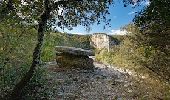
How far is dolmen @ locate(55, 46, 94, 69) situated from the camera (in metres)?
24.7

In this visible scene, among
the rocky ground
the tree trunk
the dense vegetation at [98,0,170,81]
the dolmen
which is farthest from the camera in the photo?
the dolmen

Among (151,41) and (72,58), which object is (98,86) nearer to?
(72,58)

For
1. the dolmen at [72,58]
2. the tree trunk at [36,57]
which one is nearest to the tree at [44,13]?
the tree trunk at [36,57]

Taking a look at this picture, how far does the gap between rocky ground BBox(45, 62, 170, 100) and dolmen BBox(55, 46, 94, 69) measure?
1.87 ft

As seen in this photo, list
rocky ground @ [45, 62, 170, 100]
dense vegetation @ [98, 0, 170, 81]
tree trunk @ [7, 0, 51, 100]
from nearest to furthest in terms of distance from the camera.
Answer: dense vegetation @ [98, 0, 170, 81], tree trunk @ [7, 0, 51, 100], rocky ground @ [45, 62, 170, 100]

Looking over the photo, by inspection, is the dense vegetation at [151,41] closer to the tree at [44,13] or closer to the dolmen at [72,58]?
the tree at [44,13]

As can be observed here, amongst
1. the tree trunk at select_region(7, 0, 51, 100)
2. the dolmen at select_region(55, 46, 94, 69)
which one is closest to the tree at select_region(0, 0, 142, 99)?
the tree trunk at select_region(7, 0, 51, 100)

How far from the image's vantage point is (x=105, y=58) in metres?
33.0

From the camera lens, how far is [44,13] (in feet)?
47.2

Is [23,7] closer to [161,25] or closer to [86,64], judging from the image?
[161,25]

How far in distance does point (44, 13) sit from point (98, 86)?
7.33 meters

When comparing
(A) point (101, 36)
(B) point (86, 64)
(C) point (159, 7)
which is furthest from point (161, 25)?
(A) point (101, 36)

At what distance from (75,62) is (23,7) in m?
10.9

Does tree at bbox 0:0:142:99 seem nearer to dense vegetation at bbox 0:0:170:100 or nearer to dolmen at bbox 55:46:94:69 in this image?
dense vegetation at bbox 0:0:170:100
